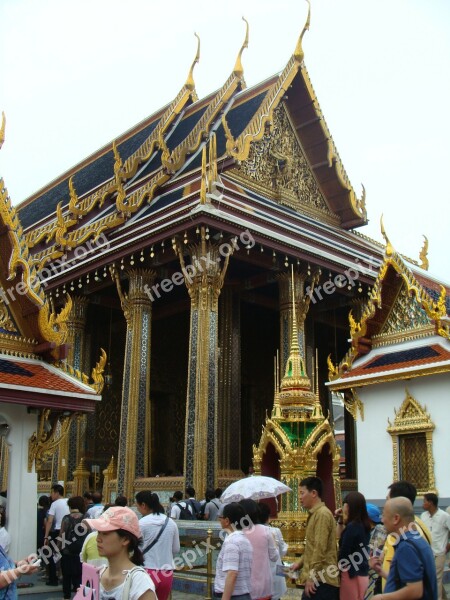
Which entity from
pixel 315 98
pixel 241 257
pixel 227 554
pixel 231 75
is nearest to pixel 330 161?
pixel 315 98

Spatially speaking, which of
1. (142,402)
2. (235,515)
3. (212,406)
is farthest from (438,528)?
(142,402)

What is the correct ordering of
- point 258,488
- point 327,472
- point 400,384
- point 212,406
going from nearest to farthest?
point 258,488
point 327,472
point 400,384
point 212,406

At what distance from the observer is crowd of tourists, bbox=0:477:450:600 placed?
3049mm

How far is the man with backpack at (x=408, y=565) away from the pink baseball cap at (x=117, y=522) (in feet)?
3.78

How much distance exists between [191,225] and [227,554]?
9.54 meters

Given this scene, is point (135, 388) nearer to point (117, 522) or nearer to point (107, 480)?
point (107, 480)

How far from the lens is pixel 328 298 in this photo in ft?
58.6

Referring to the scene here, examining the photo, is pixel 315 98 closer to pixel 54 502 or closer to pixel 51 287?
pixel 51 287

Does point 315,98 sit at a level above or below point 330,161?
above

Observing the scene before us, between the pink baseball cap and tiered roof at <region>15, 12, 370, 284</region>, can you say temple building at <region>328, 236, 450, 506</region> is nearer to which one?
tiered roof at <region>15, 12, 370, 284</region>

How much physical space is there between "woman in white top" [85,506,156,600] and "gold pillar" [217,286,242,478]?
39.1 feet

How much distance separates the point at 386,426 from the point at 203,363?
437cm

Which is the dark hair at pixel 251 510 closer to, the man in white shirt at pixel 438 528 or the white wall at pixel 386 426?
the man in white shirt at pixel 438 528

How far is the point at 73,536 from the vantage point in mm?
7691
